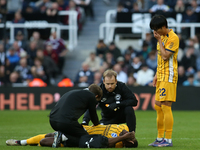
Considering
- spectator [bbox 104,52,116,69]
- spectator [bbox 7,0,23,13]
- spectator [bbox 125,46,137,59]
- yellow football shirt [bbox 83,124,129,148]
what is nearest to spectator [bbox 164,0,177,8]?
spectator [bbox 125,46,137,59]

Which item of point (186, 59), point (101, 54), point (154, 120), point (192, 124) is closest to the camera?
point (192, 124)

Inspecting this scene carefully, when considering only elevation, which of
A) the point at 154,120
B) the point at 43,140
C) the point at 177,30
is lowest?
the point at 154,120

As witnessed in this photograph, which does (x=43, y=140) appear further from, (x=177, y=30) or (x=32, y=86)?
(x=177, y=30)

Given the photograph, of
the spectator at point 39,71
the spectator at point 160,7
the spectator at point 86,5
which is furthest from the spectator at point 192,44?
the spectator at point 39,71

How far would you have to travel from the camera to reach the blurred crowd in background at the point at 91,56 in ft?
52.4

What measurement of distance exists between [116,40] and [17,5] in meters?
6.01

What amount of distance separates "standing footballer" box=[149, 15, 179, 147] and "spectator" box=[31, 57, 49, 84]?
10029 mm

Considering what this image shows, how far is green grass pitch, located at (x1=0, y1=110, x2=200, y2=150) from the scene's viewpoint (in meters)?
7.18

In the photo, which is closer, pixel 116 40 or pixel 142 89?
pixel 142 89

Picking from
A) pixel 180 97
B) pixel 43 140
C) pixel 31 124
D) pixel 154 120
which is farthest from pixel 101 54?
pixel 43 140

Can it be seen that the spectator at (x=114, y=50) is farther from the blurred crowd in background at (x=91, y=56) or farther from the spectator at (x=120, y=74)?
the spectator at (x=120, y=74)

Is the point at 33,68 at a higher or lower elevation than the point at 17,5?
lower

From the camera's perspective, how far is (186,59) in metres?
16.3

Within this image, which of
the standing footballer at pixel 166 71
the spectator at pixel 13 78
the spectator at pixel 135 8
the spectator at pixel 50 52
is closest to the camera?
the standing footballer at pixel 166 71
